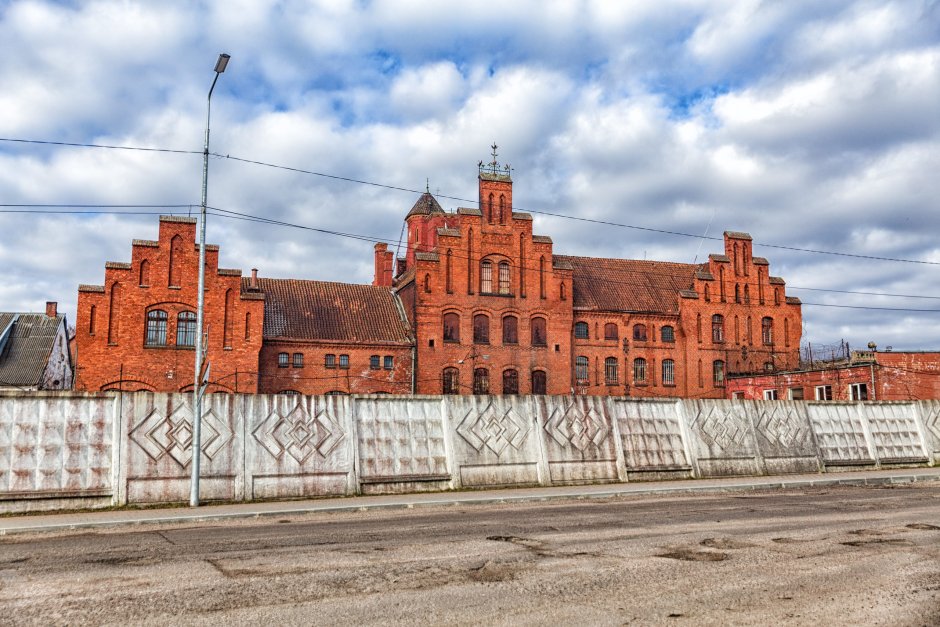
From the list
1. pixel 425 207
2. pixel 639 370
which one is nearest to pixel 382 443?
pixel 639 370

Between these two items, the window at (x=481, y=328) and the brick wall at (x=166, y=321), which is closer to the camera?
the brick wall at (x=166, y=321)

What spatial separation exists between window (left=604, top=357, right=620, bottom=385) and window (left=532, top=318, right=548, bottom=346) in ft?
14.1

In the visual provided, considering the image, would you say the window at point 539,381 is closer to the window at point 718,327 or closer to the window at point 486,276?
the window at point 486,276

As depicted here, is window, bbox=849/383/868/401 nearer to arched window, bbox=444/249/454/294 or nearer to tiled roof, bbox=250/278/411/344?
arched window, bbox=444/249/454/294

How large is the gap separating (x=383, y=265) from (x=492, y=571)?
46745 millimetres

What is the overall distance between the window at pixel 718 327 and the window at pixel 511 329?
13039mm

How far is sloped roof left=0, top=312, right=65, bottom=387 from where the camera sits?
42906 mm

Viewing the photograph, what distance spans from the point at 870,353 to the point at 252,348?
3125 centimetres

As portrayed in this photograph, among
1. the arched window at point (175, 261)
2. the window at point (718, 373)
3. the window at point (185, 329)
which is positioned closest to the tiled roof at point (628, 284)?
the window at point (718, 373)

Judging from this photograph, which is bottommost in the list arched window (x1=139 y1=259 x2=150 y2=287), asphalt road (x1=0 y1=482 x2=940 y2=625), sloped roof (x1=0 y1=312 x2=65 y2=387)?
asphalt road (x1=0 y1=482 x2=940 y2=625)

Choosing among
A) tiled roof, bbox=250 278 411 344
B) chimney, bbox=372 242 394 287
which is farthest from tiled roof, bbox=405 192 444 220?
tiled roof, bbox=250 278 411 344

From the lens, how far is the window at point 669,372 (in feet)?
156

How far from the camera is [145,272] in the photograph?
37.8m

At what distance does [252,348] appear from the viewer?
3847 centimetres
